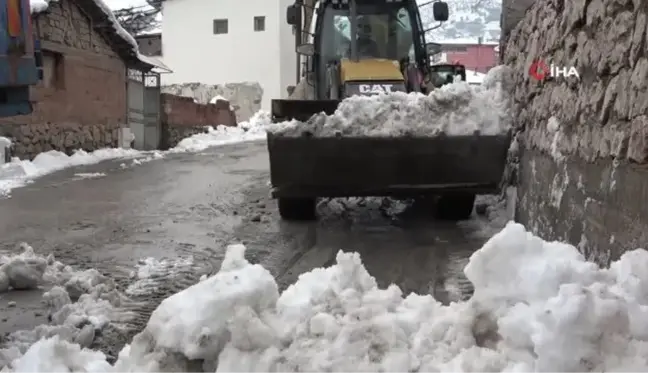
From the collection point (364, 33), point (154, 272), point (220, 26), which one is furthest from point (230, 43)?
point (154, 272)

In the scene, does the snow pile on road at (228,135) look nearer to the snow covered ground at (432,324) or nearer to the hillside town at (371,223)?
the hillside town at (371,223)

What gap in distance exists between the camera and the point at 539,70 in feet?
18.0

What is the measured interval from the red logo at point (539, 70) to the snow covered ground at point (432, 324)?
2989 millimetres

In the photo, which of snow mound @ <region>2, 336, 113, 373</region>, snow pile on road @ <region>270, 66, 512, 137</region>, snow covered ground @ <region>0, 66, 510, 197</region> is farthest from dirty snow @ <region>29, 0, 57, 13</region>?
snow mound @ <region>2, 336, 113, 373</region>

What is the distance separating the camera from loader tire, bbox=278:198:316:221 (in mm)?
7102

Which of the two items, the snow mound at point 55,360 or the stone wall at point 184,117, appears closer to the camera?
the snow mound at point 55,360

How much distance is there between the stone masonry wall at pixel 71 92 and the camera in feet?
48.5

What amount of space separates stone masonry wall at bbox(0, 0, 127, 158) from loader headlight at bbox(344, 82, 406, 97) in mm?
8604

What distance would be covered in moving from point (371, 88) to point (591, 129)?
4.31 m

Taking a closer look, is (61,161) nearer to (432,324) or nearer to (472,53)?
(432,324)

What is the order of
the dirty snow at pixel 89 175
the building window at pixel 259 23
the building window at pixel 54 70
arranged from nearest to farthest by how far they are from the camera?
1. the dirty snow at pixel 89 175
2. the building window at pixel 54 70
3. the building window at pixel 259 23

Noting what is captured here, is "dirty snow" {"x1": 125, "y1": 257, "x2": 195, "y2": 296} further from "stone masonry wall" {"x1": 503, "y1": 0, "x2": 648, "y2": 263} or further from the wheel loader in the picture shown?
"stone masonry wall" {"x1": 503, "y1": 0, "x2": 648, "y2": 263}

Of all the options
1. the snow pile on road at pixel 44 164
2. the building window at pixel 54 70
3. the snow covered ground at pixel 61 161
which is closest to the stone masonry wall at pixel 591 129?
the snow covered ground at pixel 61 161

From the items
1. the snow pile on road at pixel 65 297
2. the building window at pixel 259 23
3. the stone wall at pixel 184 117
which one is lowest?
the stone wall at pixel 184 117
